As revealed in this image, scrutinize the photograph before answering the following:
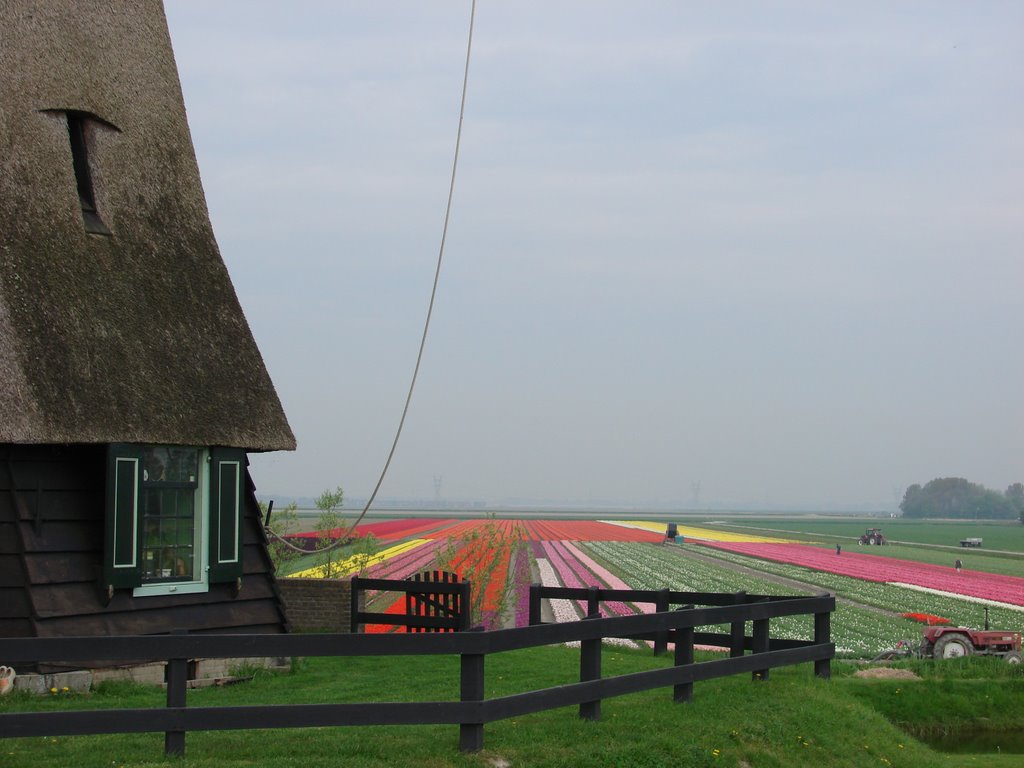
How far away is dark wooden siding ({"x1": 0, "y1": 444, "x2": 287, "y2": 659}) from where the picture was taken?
13.7 metres

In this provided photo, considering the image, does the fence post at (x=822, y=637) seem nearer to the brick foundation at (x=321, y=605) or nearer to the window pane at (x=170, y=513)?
the window pane at (x=170, y=513)

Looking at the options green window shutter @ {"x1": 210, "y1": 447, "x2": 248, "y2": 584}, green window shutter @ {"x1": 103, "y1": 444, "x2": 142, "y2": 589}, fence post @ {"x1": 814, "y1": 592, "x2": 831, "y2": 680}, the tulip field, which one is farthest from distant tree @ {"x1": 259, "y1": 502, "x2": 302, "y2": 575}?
fence post @ {"x1": 814, "y1": 592, "x2": 831, "y2": 680}

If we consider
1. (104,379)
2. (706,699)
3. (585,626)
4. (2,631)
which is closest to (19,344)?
(104,379)

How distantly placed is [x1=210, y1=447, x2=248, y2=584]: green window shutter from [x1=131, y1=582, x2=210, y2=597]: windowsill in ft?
0.60

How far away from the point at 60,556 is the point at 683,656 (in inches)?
300

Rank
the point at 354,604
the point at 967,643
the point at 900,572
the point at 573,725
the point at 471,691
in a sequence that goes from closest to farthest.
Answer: the point at 471,691
the point at 573,725
the point at 354,604
the point at 967,643
the point at 900,572

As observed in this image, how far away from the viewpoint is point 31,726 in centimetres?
866

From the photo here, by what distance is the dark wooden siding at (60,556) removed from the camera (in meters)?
13.7

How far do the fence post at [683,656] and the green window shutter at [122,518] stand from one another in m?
6.89

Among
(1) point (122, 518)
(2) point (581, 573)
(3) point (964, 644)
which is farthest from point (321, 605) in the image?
(2) point (581, 573)

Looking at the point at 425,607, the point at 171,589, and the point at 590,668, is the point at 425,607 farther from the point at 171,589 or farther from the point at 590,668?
the point at 590,668

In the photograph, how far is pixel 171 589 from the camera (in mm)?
15422

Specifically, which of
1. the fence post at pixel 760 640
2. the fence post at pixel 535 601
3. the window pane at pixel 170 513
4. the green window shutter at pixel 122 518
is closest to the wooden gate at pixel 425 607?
the fence post at pixel 535 601

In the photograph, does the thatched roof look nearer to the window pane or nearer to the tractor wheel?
the window pane
